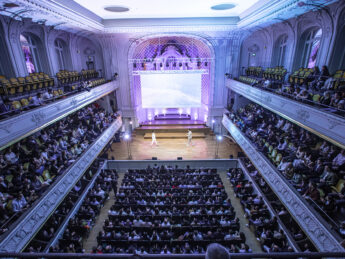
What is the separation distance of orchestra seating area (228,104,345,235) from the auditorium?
0.05m

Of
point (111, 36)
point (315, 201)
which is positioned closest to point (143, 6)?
point (111, 36)

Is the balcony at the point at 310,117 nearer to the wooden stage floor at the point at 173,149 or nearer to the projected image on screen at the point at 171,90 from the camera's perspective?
the wooden stage floor at the point at 173,149

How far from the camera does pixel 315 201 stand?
6.31 metres

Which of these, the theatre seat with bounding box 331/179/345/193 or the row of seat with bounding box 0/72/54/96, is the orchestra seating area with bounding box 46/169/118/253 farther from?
the theatre seat with bounding box 331/179/345/193

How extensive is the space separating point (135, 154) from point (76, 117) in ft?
16.6

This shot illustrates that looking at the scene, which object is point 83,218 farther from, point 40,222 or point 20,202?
point 20,202

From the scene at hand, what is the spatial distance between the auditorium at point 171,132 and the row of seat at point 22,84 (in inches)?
2.6

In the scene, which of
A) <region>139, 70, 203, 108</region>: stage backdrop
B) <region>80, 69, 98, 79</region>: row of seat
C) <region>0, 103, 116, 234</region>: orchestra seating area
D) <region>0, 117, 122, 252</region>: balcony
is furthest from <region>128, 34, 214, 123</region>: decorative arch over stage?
<region>0, 117, 122, 252</region>: balcony

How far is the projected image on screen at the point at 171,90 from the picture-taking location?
19.3 m

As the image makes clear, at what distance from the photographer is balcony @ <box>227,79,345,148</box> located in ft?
20.3

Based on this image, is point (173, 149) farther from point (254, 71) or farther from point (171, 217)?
point (254, 71)

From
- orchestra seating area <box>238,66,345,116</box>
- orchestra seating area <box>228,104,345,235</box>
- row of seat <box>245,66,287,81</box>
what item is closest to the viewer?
orchestra seating area <box>228,104,345,235</box>

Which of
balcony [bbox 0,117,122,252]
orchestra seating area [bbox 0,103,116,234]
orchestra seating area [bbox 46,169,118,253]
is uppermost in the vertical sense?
orchestra seating area [bbox 0,103,116,234]

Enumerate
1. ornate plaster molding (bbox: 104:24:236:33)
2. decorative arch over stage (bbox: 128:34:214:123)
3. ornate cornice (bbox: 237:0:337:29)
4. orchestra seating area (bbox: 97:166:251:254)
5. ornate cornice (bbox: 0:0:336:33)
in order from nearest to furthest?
orchestra seating area (bbox: 97:166:251:254) < ornate cornice (bbox: 237:0:337:29) < ornate cornice (bbox: 0:0:336:33) < ornate plaster molding (bbox: 104:24:236:33) < decorative arch over stage (bbox: 128:34:214:123)
